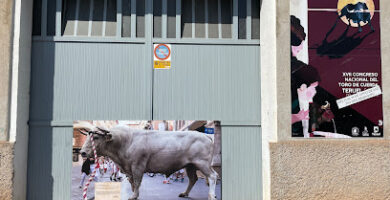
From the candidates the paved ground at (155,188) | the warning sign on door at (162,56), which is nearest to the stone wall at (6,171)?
the paved ground at (155,188)

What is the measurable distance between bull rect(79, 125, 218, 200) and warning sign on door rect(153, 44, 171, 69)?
A: 135cm

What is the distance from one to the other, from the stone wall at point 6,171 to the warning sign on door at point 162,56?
3.17 m

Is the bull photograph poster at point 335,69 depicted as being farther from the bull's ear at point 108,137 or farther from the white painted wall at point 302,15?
the bull's ear at point 108,137

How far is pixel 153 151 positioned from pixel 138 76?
1526mm

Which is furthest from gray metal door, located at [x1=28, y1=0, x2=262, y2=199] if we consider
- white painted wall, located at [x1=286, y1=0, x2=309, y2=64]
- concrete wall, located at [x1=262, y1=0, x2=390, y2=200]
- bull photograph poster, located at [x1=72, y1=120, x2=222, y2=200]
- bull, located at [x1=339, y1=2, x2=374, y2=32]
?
bull, located at [x1=339, y1=2, x2=374, y2=32]

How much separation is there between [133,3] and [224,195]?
14.0ft

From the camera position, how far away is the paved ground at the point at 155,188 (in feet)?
28.4

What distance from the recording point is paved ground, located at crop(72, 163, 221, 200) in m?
8.66

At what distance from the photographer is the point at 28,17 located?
28.8 feet

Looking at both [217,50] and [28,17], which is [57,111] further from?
[217,50]

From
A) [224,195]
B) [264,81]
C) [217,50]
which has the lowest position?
[224,195]

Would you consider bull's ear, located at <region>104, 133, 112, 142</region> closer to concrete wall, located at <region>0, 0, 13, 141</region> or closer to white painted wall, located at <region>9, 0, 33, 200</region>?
white painted wall, located at <region>9, 0, 33, 200</region>

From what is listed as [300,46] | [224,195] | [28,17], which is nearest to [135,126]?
[224,195]

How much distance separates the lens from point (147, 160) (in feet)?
29.1
